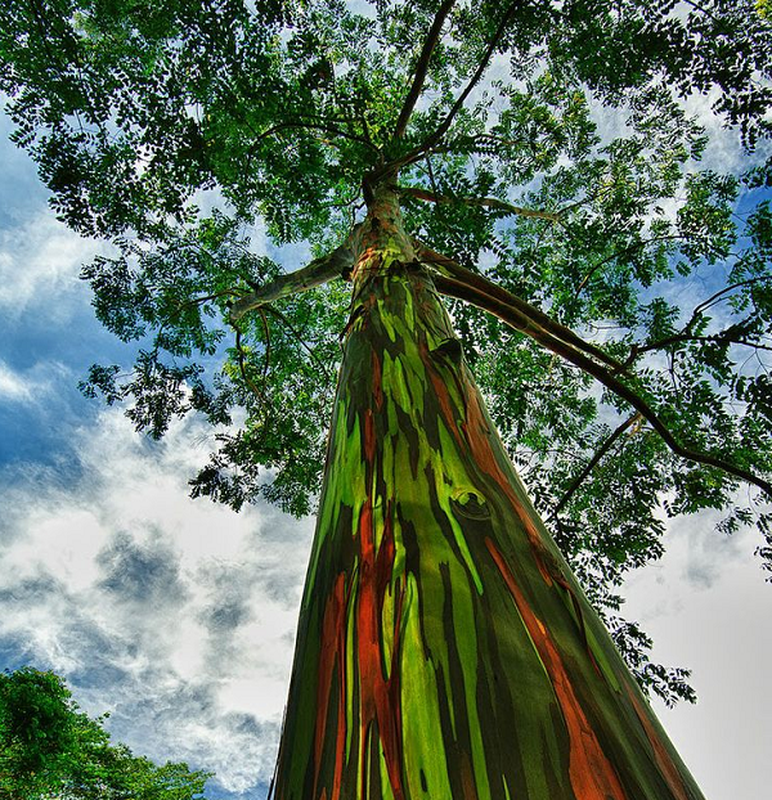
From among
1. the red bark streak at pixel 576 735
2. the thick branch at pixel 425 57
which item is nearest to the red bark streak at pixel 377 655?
the red bark streak at pixel 576 735

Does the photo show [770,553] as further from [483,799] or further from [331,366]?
[331,366]

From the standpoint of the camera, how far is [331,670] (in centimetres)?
71

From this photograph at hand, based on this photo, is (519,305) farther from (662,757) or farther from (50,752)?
(50,752)

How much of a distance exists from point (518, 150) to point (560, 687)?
6.97 m

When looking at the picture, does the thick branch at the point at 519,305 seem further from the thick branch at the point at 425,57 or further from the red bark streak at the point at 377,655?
the red bark streak at the point at 377,655

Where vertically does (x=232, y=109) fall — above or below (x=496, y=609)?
above

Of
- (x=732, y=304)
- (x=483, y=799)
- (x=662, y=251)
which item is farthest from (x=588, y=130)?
(x=483, y=799)

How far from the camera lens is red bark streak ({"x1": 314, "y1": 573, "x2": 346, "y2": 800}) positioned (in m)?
0.60

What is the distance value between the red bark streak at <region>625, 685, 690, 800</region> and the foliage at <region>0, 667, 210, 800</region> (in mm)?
11656

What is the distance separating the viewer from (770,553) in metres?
4.26

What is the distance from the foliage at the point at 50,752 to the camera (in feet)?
27.3

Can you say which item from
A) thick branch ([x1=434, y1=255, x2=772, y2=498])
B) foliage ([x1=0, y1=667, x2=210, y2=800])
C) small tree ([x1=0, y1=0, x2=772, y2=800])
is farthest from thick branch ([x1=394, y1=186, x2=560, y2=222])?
foliage ([x1=0, y1=667, x2=210, y2=800])

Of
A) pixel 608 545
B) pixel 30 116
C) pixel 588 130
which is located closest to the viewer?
pixel 30 116

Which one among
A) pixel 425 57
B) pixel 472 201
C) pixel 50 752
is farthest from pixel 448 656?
pixel 50 752
